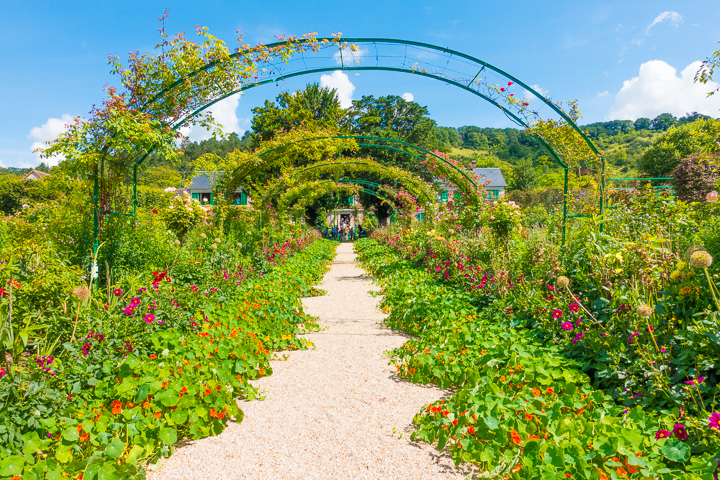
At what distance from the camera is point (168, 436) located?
2.06 meters

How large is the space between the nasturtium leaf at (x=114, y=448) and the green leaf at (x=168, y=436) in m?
0.21

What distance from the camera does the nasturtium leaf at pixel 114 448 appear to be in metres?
1.83

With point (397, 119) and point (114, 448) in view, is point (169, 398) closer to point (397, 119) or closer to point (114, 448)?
point (114, 448)

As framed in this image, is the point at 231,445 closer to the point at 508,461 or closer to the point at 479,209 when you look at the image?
the point at 508,461

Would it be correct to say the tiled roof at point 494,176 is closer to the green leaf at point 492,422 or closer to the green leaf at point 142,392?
the green leaf at point 492,422

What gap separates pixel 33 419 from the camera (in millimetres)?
1894

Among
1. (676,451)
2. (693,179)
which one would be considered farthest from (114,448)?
(693,179)

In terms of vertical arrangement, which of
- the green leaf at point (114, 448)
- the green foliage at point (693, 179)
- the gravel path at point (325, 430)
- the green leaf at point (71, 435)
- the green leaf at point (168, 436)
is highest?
the green foliage at point (693, 179)

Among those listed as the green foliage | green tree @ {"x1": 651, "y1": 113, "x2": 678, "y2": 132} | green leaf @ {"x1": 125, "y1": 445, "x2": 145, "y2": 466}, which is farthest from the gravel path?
green tree @ {"x1": 651, "y1": 113, "x2": 678, "y2": 132}

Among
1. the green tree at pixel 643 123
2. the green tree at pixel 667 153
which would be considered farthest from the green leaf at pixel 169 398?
the green tree at pixel 643 123

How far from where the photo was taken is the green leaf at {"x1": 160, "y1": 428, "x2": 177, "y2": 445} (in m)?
2.04

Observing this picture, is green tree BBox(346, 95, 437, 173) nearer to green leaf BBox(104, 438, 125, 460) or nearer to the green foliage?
the green foliage

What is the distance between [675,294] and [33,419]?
148 inches

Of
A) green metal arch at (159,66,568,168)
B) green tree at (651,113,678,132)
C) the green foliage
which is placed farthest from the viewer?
green tree at (651,113,678,132)
